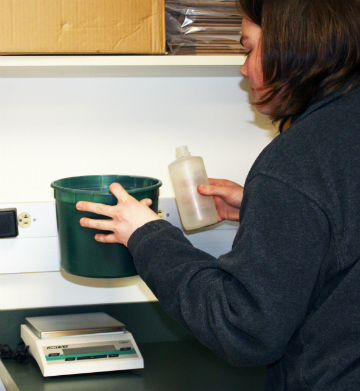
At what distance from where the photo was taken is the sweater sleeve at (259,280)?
73 centimetres

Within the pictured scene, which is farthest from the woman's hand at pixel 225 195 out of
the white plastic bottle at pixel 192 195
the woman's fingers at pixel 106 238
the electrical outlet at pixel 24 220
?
the electrical outlet at pixel 24 220

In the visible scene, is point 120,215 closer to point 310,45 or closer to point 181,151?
point 181,151

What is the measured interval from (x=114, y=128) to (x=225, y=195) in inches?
19.0

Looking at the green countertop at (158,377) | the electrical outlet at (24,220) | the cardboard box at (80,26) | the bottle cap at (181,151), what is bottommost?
the green countertop at (158,377)

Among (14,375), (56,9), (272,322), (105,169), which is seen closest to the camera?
(272,322)

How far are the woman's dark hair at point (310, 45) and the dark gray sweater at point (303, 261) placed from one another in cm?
5

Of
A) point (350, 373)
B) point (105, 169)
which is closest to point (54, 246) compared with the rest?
point (105, 169)

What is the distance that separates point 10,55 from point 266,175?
0.80 meters

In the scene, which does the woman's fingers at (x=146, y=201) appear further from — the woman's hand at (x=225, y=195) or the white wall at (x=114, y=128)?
the white wall at (x=114, y=128)

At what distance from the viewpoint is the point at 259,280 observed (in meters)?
0.75

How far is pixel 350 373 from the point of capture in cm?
76

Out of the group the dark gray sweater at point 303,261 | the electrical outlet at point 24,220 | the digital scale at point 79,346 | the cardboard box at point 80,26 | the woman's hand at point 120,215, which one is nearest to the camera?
the dark gray sweater at point 303,261

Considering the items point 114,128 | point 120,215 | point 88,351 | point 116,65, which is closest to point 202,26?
point 116,65

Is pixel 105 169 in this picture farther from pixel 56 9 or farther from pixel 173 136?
pixel 56 9
